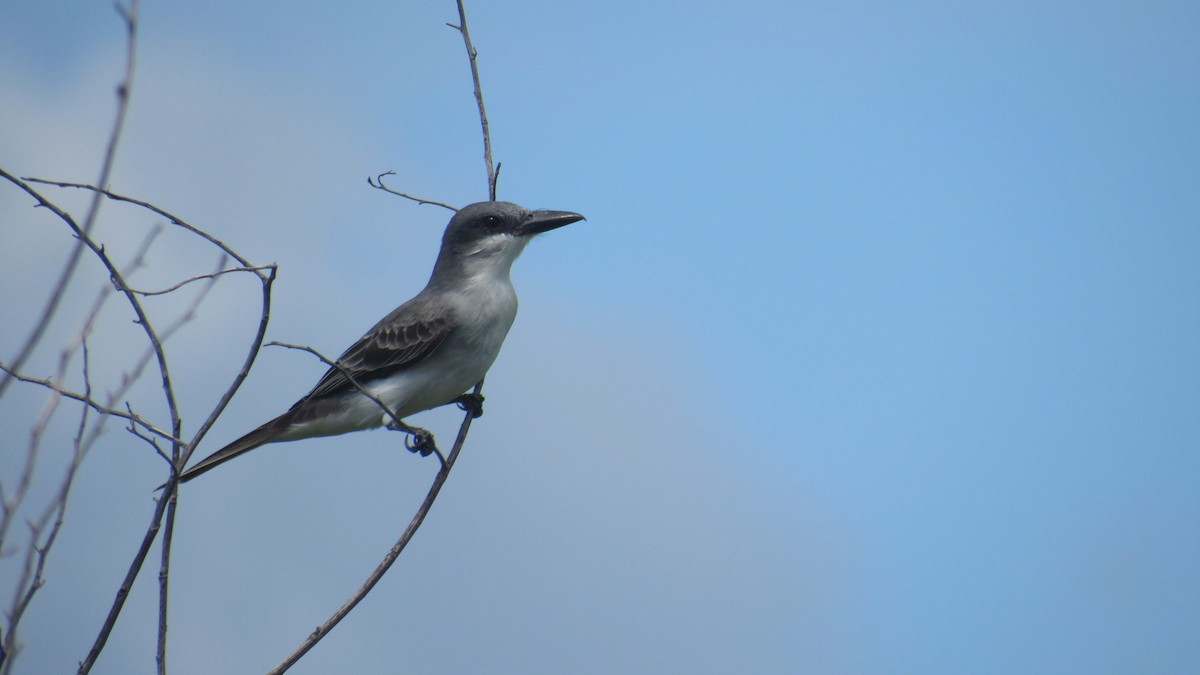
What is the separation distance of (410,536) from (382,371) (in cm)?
268

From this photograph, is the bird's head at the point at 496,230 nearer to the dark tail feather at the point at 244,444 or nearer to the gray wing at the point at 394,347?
the gray wing at the point at 394,347

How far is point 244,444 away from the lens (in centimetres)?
632

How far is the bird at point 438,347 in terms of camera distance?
6.38 m

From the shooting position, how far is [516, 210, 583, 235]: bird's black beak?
6578 mm

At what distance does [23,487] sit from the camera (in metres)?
2.53

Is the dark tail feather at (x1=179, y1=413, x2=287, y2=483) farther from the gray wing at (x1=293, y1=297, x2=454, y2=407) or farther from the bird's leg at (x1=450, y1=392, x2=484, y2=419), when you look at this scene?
the bird's leg at (x1=450, y1=392, x2=484, y2=419)

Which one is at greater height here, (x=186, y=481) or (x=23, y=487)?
(x=186, y=481)

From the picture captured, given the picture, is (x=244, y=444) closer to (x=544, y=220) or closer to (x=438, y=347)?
(x=438, y=347)

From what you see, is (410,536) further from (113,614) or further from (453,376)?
(453,376)

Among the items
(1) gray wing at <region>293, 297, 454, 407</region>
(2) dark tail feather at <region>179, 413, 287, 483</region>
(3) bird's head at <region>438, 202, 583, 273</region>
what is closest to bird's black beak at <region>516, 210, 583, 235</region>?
(3) bird's head at <region>438, 202, 583, 273</region>

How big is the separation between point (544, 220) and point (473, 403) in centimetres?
124

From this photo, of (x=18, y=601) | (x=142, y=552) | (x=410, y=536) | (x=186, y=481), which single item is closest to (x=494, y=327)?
(x=186, y=481)

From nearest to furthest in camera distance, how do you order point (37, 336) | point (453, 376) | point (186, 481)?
1. point (37, 336)
2. point (186, 481)
3. point (453, 376)

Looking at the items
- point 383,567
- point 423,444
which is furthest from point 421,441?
point 383,567
